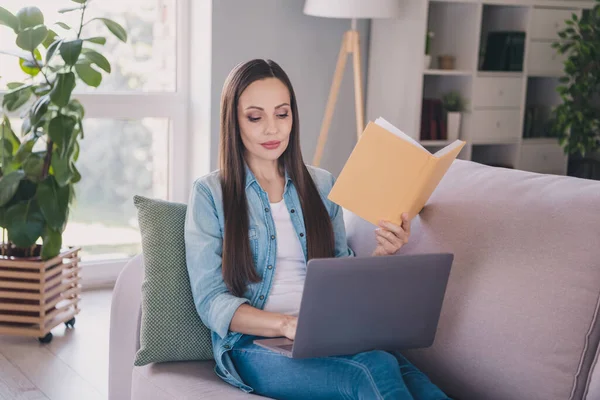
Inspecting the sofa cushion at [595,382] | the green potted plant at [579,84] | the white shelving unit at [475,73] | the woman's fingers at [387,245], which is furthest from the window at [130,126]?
the sofa cushion at [595,382]

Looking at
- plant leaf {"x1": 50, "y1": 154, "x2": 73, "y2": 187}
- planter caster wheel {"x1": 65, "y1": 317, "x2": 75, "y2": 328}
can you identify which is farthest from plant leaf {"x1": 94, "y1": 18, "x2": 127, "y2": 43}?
planter caster wheel {"x1": 65, "y1": 317, "x2": 75, "y2": 328}

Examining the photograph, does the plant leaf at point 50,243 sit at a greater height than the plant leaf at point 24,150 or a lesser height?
lesser

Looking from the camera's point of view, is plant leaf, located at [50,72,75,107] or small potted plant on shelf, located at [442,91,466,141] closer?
plant leaf, located at [50,72,75,107]

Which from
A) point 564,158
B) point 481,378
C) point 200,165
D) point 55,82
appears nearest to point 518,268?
point 481,378

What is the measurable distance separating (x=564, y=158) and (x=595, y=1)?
86 cm

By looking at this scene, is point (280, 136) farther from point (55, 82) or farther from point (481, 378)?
point (55, 82)

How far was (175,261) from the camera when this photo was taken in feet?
5.89

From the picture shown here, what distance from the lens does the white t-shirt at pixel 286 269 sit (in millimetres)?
1809

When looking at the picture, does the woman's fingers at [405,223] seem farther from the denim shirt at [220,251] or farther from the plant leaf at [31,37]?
the plant leaf at [31,37]

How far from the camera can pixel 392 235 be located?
1.75m

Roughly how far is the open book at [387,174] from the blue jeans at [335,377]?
1.04ft

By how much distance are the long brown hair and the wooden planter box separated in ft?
4.50

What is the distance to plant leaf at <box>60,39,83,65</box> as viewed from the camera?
9.16 feet

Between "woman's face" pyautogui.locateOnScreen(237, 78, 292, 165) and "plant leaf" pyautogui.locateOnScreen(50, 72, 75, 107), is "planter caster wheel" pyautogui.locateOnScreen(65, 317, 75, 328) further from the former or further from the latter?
"woman's face" pyautogui.locateOnScreen(237, 78, 292, 165)
